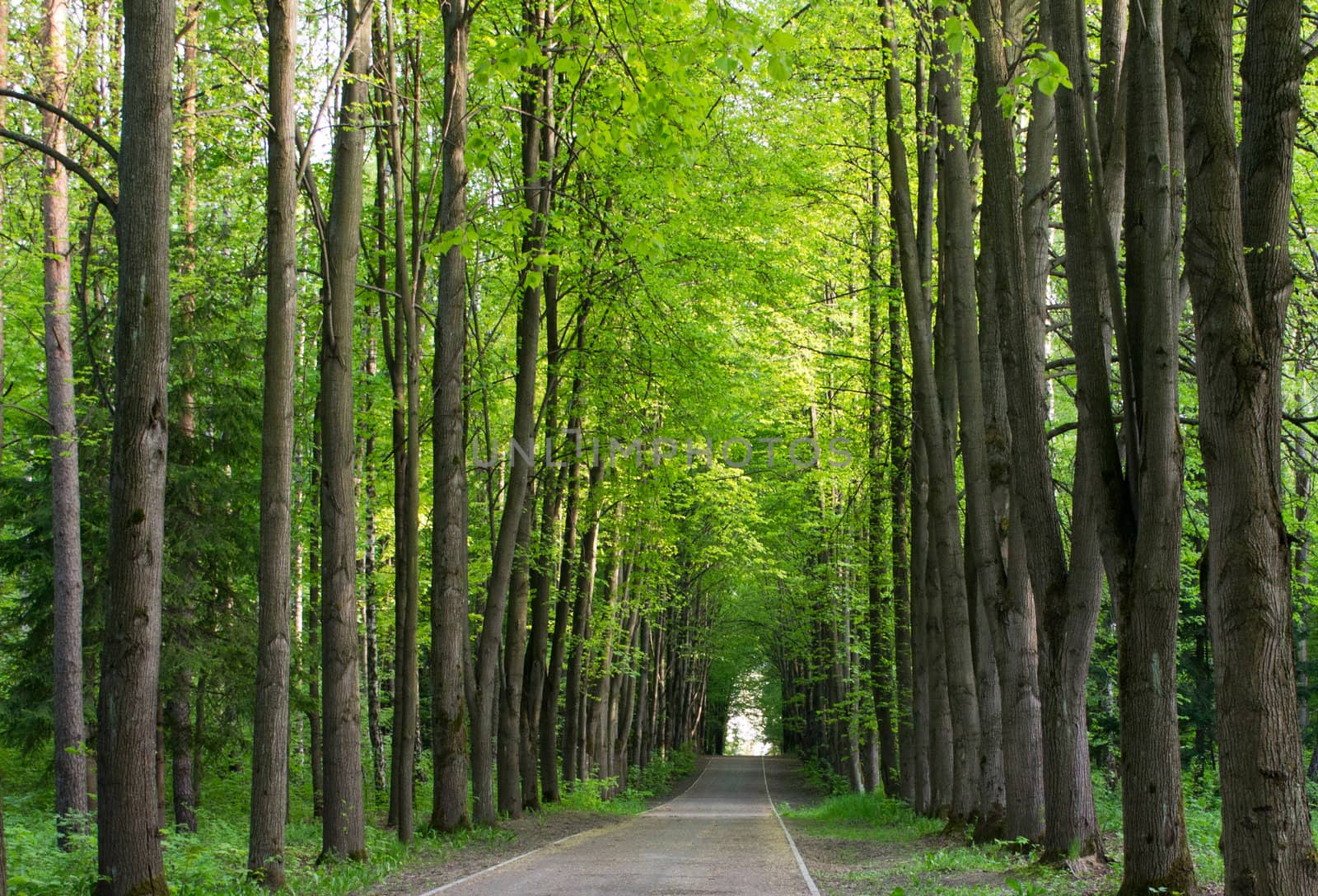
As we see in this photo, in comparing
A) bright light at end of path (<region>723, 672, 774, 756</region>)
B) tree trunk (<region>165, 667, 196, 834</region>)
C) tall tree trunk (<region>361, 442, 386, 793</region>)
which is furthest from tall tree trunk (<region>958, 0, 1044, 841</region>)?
bright light at end of path (<region>723, 672, 774, 756</region>)

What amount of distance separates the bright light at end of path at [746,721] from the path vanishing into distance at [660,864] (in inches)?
2856

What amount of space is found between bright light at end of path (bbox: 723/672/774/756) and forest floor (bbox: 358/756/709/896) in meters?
68.3

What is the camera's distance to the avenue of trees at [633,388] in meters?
7.51

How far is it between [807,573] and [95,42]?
27013 millimetres

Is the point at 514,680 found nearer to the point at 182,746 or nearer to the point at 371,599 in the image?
the point at 182,746

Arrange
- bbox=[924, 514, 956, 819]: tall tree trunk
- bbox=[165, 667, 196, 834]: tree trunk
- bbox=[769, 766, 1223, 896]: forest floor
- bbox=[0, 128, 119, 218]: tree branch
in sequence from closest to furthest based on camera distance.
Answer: bbox=[0, 128, 119, 218]: tree branch, bbox=[769, 766, 1223, 896]: forest floor, bbox=[165, 667, 196, 834]: tree trunk, bbox=[924, 514, 956, 819]: tall tree trunk

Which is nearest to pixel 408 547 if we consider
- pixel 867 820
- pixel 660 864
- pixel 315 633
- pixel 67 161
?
pixel 660 864

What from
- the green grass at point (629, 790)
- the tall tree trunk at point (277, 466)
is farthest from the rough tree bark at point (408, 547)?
the green grass at point (629, 790)

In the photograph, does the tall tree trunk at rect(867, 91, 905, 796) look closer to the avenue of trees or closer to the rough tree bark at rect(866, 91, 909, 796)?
the rough tree bark at rect(866, 91, 909, 796)

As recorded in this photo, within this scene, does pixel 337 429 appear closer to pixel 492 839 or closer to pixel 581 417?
pixel 492 839

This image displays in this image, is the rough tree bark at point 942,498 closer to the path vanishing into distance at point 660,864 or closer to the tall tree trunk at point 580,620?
the path vanishing into distance at point 660,864

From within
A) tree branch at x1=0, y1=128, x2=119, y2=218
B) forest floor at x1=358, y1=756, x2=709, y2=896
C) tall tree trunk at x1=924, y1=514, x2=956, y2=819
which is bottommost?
forest floor at x1=358, y1=756, x2=709, y2=896

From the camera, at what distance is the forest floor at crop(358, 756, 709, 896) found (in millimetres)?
10484

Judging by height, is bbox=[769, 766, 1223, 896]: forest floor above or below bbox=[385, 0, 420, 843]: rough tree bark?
below
